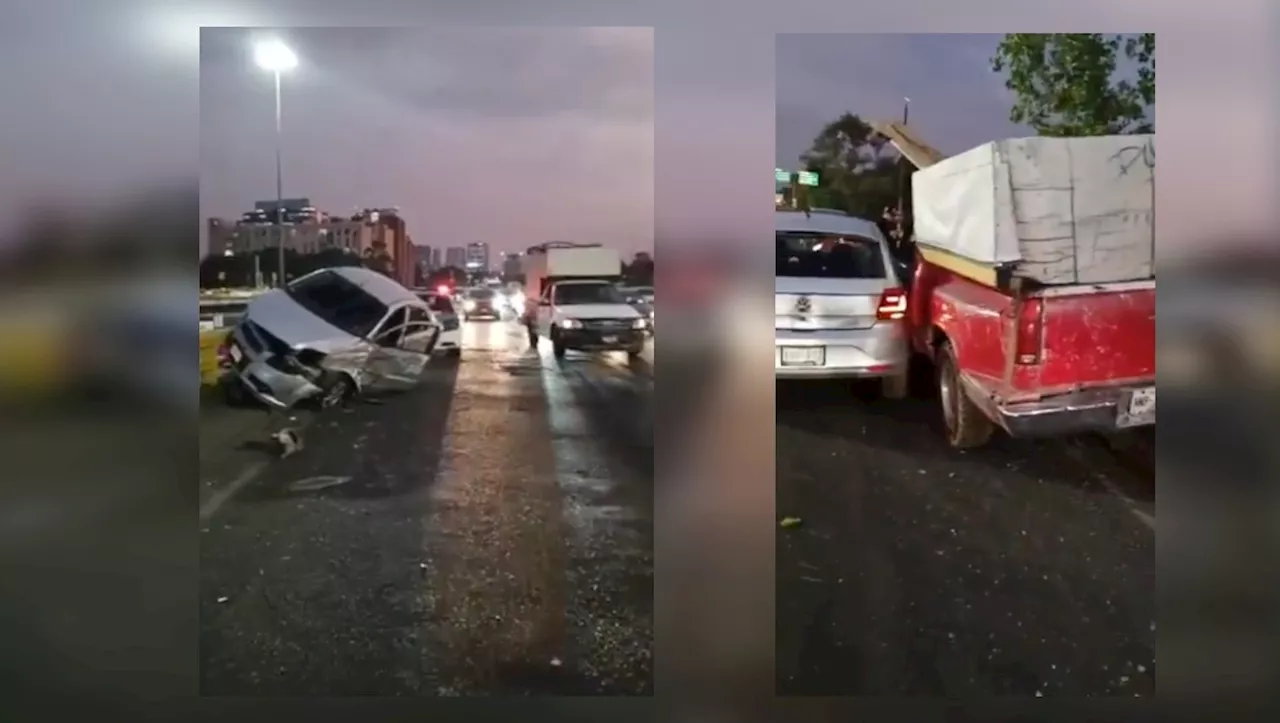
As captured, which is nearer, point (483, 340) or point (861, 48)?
point (861, 48)

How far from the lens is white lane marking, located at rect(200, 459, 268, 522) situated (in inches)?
123

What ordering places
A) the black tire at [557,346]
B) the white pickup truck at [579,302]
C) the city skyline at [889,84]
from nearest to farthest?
the city skyline at [889,84]
the white pickup truck at [579,302]
the black tire at [557,346]

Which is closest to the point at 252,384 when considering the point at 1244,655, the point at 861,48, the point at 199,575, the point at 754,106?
the point at 199,575

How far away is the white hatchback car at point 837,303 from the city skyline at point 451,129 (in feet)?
1.51

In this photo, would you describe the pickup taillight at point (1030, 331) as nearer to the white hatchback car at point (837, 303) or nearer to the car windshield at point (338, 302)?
the white hatchback car at point (837, 303)

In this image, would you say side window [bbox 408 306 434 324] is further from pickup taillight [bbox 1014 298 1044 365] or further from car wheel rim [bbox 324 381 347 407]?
pickup taillight [bbox 1014 298 1044 365]

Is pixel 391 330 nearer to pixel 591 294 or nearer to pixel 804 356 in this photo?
pixel 591 294

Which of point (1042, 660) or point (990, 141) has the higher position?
point (990, 141)

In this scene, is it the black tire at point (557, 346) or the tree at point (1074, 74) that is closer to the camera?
the tree at point (1074, 74)

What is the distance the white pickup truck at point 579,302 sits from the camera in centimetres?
309

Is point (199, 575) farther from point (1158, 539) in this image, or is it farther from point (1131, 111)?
point (1131, 111)

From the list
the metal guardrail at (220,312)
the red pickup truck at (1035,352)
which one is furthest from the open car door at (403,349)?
the red pickup truck at (1035,352)

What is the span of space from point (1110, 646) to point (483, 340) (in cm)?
219

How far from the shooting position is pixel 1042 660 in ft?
10.0
